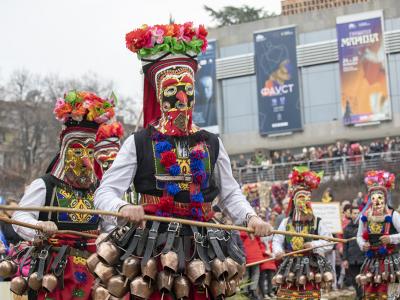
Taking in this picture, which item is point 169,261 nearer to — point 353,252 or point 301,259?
point 301,259

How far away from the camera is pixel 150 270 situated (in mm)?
5492

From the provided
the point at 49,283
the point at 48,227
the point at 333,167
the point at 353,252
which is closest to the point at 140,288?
the point at 48,227

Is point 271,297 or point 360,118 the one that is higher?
point 360,118

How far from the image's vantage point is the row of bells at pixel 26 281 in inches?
296

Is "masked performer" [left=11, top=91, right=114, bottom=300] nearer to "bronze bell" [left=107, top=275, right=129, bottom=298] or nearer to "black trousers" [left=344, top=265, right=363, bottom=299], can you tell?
"bronze bell" [left=107, top=275, right=129, bottom=298]

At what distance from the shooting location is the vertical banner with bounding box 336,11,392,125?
45156 mm

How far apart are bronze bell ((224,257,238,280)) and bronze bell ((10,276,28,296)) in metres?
2.70

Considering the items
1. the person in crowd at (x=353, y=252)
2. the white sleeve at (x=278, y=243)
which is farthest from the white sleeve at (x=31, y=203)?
the person in crowd at (x=353, y=252)

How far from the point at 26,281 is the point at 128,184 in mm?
2278

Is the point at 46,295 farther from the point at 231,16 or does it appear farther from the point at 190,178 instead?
the point at 231,16

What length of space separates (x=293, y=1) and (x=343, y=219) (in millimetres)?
42858

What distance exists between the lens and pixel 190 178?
598cm

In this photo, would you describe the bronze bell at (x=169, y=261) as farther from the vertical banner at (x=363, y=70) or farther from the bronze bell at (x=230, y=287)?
the vertical banner at (x=363, y=70)

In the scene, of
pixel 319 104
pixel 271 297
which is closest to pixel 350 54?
pixel 319 104
